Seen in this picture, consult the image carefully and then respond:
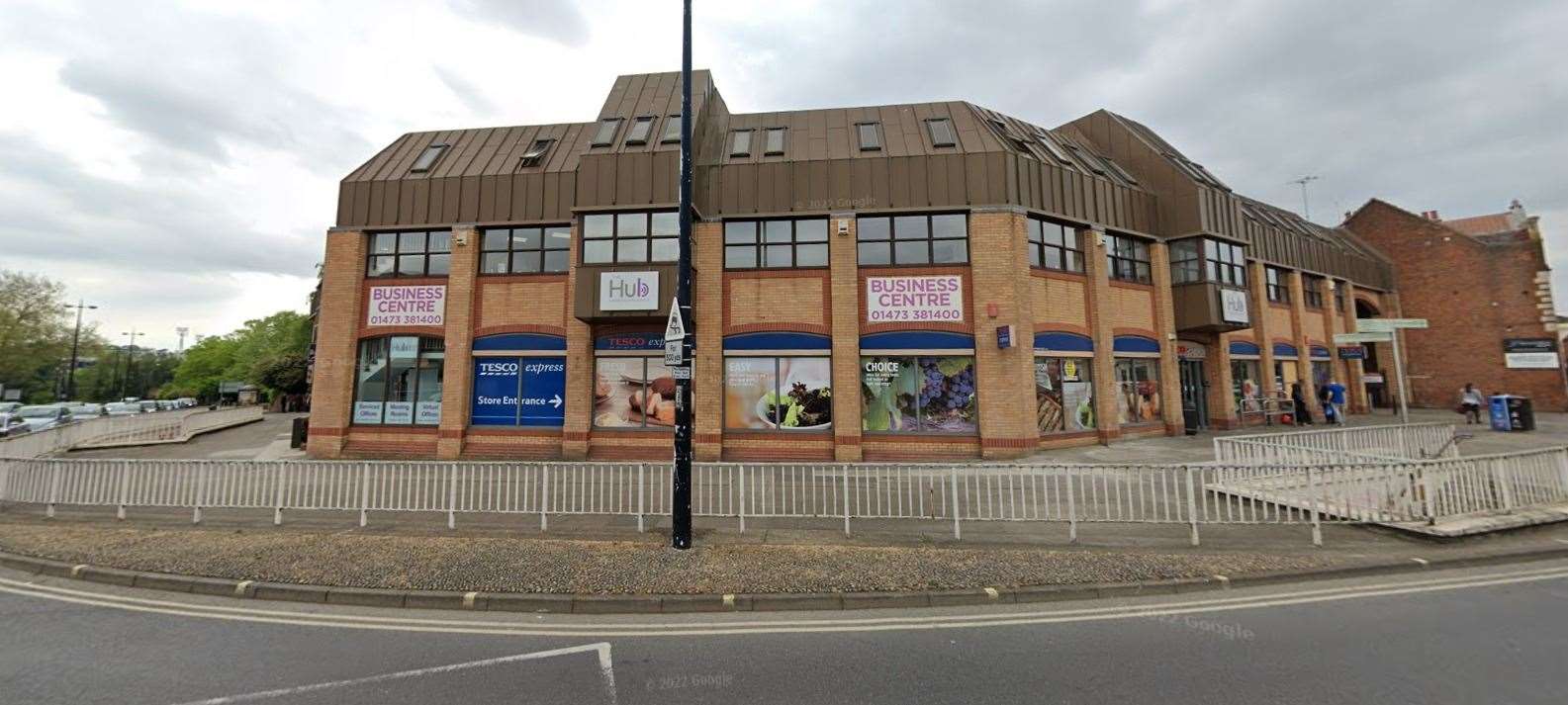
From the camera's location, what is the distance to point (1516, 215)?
97.8 ft

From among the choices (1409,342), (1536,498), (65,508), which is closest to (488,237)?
(65,508)

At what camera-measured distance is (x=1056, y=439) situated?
628 inches

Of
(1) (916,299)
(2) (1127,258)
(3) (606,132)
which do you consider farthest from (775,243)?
(2) (1127,258)

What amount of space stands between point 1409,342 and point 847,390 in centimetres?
3251

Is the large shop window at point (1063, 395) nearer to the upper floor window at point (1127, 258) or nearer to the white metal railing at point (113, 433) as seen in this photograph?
the upper floor window at point (1127, 258)

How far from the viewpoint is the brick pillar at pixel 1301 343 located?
2319 centimetres

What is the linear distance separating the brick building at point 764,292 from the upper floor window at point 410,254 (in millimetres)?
72

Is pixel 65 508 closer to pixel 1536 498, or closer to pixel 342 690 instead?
pixel 342 690

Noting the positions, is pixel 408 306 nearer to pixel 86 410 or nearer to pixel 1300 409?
pixel 1300 409

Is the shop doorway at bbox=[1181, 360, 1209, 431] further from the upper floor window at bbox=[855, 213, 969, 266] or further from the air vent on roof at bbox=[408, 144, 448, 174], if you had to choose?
the air vent on roof at bbox=[408, 144, 448, 174]

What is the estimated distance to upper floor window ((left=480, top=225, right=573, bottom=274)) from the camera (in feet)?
55.8

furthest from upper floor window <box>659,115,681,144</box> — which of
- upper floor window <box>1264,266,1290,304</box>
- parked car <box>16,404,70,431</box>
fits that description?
parked car <box>16,404,70,431</box>

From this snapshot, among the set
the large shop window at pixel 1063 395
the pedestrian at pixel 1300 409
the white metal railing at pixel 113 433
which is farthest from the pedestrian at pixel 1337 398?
the white metal railing at pixel 113 433

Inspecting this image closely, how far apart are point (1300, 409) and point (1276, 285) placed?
17.9 ft
